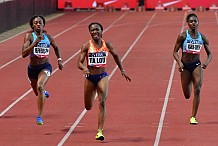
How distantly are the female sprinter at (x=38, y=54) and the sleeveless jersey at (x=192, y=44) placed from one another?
7.58ft

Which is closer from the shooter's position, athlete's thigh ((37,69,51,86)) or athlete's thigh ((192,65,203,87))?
athlete's thigh ((37,69,51,86))

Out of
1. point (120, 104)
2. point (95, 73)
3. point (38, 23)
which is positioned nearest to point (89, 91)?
point (95, 73)

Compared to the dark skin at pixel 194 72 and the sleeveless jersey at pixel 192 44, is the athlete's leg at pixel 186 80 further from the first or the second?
the sleeveless jersey at pixel 192 44

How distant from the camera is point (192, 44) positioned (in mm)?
15070

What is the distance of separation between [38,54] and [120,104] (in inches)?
127

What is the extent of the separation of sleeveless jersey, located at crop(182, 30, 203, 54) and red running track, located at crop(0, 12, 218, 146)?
1280 mm

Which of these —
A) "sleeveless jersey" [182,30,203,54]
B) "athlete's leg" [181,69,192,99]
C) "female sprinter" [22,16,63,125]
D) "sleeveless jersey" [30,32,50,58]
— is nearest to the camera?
"female sprinter" [22,16,63,125]

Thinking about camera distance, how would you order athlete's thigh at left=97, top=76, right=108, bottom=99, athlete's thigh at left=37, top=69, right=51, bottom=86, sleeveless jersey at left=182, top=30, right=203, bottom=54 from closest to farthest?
athlete's thigh at left=97, top=76, right=108, bottom=99
athlete's thigh at left=37, top=69, right=51, bottom=86
sleeveless jersey at left=182, top=30, right=203, bottom=54

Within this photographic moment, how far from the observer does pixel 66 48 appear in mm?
29531

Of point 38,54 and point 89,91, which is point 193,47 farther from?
point 38,54

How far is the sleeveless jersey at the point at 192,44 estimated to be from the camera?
15062 millimetres

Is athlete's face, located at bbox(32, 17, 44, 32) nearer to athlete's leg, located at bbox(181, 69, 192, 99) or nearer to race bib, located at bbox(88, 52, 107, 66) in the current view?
race bib, located at bbox(88, 52, 107, 66)

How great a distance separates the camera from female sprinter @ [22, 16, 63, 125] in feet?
48.2

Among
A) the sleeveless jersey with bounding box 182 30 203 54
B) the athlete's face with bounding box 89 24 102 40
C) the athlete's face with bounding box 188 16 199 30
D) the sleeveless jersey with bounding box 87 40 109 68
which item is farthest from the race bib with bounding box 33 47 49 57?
the athlete's face with bounding box 188 16 199 30
